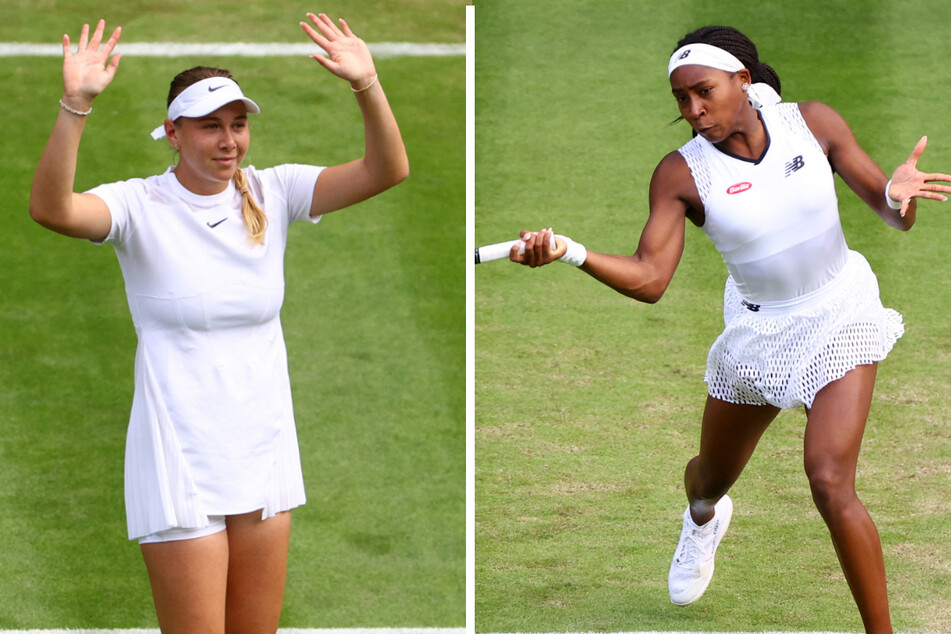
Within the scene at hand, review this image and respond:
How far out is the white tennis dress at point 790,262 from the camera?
4.29 meters

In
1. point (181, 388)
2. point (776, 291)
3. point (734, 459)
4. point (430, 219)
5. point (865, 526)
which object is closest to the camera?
point (181, 388)

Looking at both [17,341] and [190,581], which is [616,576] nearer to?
[190,581]

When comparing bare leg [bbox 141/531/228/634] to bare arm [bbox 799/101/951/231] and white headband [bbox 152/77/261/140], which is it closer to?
white headband [bbox 152/77/261/140]

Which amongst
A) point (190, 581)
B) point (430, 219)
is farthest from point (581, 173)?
point (190, 581)

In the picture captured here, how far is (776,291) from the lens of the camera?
4.42m

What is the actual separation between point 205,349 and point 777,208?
1758 mm

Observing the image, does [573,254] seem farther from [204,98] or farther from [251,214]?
[204,98]

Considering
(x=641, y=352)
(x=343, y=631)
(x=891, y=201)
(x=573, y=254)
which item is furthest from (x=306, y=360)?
(x=891, y=201)

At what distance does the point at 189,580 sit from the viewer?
12.0 ft

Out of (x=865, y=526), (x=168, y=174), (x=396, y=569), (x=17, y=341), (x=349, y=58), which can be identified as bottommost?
(x=396, y=569)

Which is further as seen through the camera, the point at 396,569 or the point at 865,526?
the point at 396,569

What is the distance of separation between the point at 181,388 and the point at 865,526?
1952mm

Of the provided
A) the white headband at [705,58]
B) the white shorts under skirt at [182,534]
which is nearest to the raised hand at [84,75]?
the white shorts under skirt at [182,534]

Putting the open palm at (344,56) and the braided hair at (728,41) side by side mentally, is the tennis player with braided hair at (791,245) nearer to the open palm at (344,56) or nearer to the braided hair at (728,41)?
the braided hair at (728,41)
